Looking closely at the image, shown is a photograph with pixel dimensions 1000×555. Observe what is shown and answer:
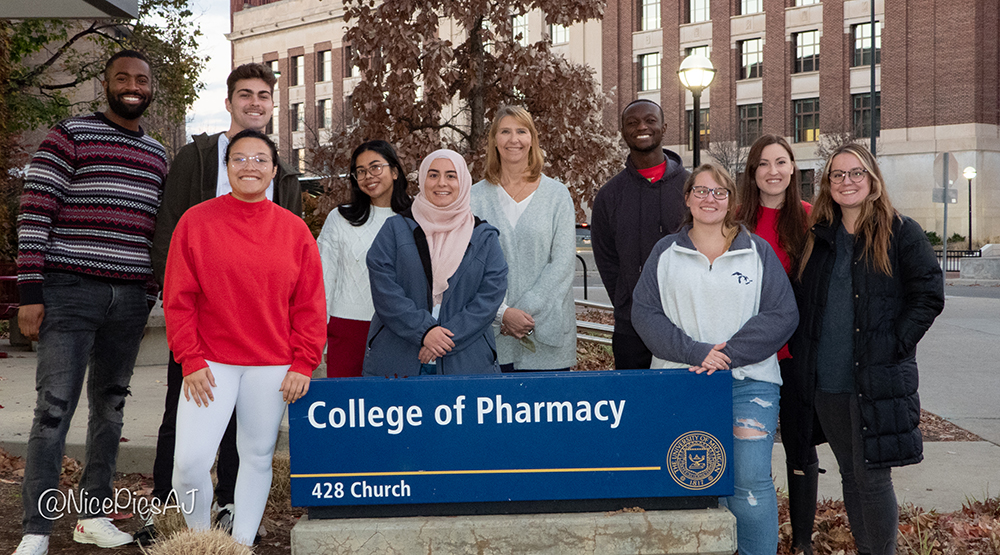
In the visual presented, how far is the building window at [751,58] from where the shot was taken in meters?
46.4

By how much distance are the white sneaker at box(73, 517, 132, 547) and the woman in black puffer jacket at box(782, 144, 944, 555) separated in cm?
328

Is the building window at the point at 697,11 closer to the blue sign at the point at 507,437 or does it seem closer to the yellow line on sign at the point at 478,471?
the blue sign at the point at 507,437

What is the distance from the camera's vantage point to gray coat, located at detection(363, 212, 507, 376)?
3.76m

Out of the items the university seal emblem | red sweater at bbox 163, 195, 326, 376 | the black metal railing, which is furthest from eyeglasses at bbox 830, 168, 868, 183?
the black metal railing

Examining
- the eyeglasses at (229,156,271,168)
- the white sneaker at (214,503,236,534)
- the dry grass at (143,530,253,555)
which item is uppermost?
the eyeglasses at (229,156,271,168)

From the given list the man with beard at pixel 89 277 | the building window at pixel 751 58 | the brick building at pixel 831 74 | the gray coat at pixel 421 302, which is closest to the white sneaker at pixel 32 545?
the man with beard at pixel 89 277

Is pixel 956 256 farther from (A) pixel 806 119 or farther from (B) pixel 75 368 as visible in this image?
(B) pixel 75 368

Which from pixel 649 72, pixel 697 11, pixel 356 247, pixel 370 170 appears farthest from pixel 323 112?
pixel 356 247

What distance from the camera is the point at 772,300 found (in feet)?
11.8

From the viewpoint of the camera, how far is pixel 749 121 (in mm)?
46812

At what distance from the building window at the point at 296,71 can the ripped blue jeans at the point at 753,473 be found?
6352 centimetres

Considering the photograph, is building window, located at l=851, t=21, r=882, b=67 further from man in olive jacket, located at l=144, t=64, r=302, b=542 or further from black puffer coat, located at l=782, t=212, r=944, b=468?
man in olive jacket, located at l=144, t=64, r=302, b=542

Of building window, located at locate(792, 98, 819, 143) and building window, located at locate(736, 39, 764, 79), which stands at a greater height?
building window, located at locate(736, 39, 764, 79)

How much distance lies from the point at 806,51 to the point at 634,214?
45.2 m
